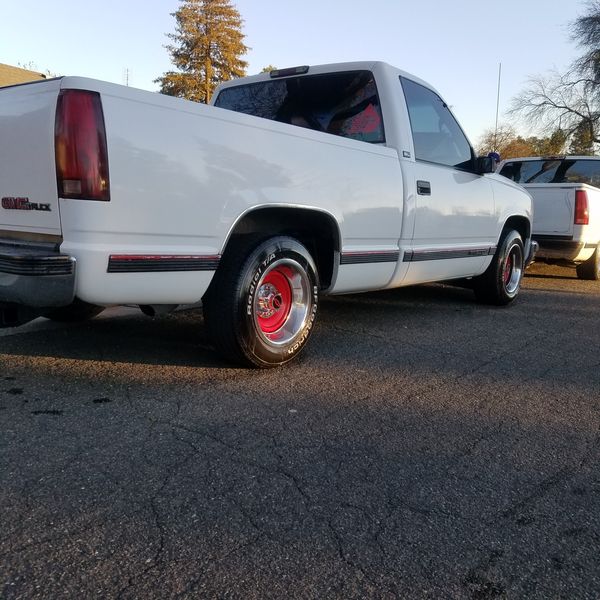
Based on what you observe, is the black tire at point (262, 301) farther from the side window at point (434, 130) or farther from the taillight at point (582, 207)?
the taillight at point (582, 207)

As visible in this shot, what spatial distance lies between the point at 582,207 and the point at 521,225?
1.74m

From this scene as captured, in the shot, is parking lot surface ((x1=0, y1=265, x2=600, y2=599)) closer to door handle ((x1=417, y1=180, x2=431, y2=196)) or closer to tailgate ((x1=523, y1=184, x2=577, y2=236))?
door handle ((x1=417, y1=180, x2=431, y2=196))

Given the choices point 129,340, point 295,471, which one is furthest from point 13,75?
point 295,471

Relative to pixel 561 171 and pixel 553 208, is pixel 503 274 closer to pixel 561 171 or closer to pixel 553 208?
pixel 553 208

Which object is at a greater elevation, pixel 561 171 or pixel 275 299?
pixel 561 171

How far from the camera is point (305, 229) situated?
13.8 feet

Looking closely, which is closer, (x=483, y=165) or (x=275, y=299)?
(x=275, y=299)

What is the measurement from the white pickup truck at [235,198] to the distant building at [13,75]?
56.4 ft

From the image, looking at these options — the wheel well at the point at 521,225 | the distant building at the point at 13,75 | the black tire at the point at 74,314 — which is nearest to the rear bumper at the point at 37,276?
the black tire at the point at 74,314

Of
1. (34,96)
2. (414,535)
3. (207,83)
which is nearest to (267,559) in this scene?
(414,535)

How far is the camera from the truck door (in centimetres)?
495

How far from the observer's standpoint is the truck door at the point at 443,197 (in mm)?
4945

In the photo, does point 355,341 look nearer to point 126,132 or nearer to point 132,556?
point 126,132

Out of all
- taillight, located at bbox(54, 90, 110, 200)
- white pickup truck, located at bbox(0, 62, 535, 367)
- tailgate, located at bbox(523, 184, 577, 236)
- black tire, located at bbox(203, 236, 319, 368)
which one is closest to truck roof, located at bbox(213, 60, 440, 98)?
white pickup truck, located at bbox(0, 62, 535, 367)
